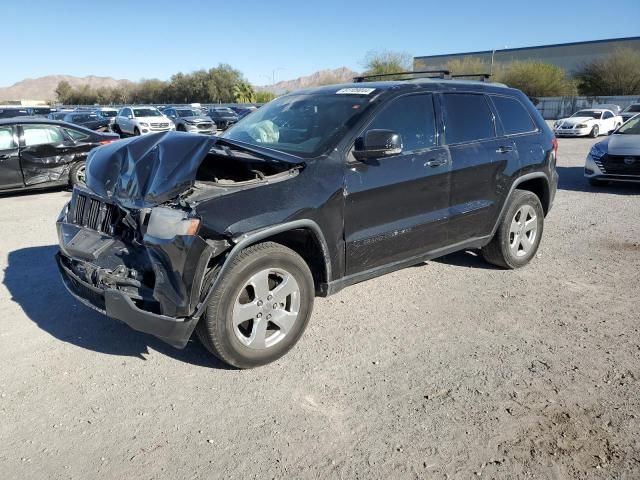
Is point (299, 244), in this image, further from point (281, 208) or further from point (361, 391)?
point (361, 391)

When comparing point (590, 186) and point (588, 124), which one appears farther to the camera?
point (588, 124)

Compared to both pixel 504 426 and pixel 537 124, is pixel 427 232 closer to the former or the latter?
pixel 504 426

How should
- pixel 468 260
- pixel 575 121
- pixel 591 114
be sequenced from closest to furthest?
pixel 468 260 < pixel 575 121 < pixel 591 114

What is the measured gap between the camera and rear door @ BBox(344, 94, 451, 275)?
3799 mm

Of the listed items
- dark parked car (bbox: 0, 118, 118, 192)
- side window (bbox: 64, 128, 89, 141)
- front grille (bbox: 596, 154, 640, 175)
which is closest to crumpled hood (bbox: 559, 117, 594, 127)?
front grille (bbox: 596, 154, 640, 175)

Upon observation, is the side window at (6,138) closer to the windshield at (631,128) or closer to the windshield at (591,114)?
the windshield at (631,128)

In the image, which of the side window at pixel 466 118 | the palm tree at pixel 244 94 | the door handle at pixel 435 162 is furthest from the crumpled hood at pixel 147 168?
the palm tree at pixel 244 94

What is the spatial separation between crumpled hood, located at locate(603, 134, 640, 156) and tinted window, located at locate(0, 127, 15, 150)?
444 inches

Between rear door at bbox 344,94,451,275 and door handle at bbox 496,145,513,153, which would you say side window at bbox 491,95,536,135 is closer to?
door handle at bbox 496,145,513,153

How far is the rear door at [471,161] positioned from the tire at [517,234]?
0.25 m

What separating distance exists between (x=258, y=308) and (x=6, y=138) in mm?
8405

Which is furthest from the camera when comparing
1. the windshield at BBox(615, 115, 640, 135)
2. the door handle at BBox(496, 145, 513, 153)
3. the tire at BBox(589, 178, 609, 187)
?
the tire at BBox(589, 178, 609, 187)

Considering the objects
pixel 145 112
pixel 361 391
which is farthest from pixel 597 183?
pixel 145 112

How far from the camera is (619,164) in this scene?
9.54 meters
